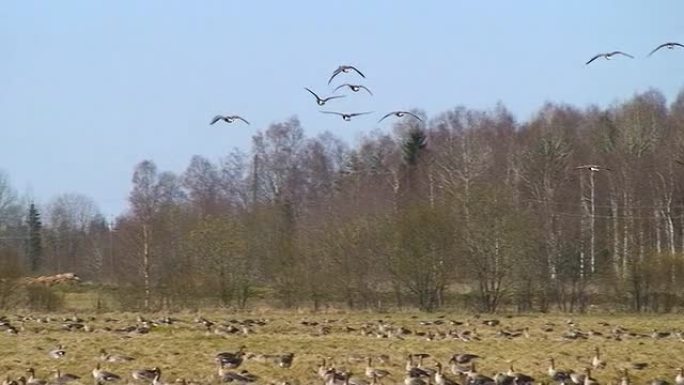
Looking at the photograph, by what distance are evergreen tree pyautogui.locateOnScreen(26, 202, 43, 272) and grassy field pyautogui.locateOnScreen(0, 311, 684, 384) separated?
44851 mm

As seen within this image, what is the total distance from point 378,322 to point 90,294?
2220 cm

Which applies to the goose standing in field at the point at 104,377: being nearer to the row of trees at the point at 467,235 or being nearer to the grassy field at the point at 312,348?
the grassy field at the point at 312,348

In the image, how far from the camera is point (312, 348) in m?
24.1

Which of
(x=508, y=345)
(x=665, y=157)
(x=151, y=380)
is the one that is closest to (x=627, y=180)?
(x=665, y=157)

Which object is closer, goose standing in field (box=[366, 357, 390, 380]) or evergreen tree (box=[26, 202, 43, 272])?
goose standing in field (box=[366, 357, 390, 380])

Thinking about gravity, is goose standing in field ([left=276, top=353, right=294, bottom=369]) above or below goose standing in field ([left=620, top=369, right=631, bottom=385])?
above

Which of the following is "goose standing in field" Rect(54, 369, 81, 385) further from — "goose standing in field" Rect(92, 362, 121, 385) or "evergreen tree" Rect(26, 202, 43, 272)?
"evergreen tree" Rect(26, 202, 43, 272)

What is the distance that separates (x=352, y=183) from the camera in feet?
242

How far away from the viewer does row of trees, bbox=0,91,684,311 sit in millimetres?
45625

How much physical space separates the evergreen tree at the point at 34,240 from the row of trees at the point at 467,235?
3.67 meters

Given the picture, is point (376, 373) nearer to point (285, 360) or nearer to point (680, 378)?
point (285, 360)

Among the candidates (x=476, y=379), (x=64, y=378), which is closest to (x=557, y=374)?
(x=476, y=379)

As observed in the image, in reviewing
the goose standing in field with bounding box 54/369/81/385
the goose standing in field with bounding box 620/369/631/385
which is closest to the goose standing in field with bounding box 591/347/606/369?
the goose standing in field with bounding box 620/369/631/385

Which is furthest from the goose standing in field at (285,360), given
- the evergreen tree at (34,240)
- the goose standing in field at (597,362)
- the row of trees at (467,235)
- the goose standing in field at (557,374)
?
the evergreen tree at (34,240)
